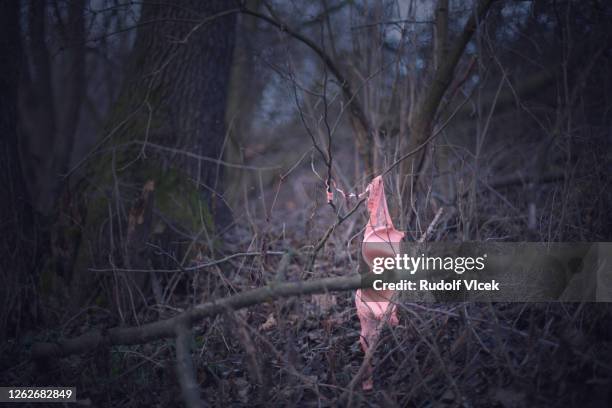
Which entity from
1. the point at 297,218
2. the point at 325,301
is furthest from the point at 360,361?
the point at 297,218

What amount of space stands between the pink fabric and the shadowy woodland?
117mm

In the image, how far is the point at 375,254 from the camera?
2.73 meters

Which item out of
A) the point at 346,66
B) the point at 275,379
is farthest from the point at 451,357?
the point at 346,66

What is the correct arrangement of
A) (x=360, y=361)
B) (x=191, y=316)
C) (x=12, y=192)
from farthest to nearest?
(x=12, y=192) → (x=360, y=361) → (x=191, y=316)

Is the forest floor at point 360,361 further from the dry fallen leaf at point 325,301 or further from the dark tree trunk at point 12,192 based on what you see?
the dark tree trunk at point 12,192

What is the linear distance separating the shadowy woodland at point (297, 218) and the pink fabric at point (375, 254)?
12 centimetres

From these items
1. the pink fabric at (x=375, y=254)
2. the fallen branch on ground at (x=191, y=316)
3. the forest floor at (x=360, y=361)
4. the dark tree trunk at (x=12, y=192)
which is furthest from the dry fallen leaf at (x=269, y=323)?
the dark tree trunk at (x=12, y=192)

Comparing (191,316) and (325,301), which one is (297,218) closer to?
(325,301)

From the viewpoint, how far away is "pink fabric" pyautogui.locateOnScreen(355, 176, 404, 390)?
267cm

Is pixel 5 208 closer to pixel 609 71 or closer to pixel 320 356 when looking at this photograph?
pixel 320 356

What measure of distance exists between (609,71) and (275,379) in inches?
145

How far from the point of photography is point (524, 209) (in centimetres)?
453

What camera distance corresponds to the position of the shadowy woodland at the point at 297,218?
265 cm

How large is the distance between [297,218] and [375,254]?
136 inches
